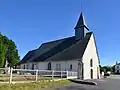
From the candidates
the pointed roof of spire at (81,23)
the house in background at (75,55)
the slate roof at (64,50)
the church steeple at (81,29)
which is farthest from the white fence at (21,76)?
the pointed roof of spire at (81,23)

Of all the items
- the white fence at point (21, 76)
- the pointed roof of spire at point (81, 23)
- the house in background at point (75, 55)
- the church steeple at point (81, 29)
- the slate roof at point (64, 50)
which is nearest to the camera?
the white fence at point (21, 76)

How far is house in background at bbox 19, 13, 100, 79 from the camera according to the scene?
3525 centimetres

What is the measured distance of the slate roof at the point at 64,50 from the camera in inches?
1426

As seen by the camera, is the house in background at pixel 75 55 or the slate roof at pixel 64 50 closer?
the house in background at pixel 75 55

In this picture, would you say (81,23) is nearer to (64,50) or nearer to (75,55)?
(64,50)

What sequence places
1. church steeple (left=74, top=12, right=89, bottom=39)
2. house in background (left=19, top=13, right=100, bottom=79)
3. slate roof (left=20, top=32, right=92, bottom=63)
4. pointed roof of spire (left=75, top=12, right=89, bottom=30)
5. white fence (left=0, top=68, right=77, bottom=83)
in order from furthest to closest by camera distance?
pointed roof of spire (left=75, top=12, right=89, bottom=30) < church steeple (left=74, top=12, right=89, bottom=39) < slate roof (left=20, top=32, right=92, bottom=63) < house in background (left=19, top=13, right=100, bottom=79) < white fence (left=0, top=68, right=77, bottom=83)

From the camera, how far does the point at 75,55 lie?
35438 millimetres

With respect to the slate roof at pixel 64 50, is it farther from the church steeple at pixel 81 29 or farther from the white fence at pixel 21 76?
the white fence at pixel 21 76

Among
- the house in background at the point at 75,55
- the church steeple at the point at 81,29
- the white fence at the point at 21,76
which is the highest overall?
the church steeple at the point at 81,29

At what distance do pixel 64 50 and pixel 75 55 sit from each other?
399 centimetres

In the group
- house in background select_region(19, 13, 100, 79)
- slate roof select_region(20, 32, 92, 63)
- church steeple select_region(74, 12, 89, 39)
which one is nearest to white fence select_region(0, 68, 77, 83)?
house in background select_region(19, 13, 100, 79)

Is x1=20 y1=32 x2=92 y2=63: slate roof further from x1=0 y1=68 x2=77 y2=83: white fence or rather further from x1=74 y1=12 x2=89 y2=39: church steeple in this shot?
x1=0 y1=68 x2=77 y2=83: white fence

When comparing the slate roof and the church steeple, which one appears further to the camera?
the church steeple

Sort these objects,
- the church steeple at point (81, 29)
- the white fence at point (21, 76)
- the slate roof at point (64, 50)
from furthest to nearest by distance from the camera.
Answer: the church steeple at point (81, 29)
the slate roof at point (64, 50)
the white fence at point (21, 76)
